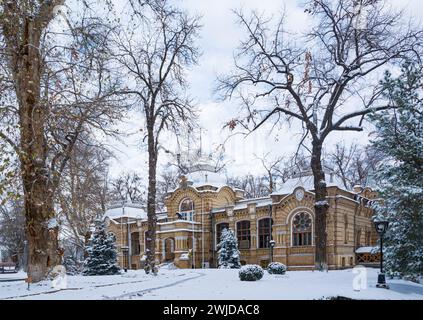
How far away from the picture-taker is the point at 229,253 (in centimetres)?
2423

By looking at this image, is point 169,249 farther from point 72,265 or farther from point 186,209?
point 72,265

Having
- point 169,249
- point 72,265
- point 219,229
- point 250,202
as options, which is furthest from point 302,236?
point 72,265

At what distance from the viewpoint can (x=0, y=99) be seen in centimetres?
805

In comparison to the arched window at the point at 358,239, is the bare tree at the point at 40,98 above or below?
above

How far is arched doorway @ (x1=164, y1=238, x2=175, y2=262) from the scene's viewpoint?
30305 mm

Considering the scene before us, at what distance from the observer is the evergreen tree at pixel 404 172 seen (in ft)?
28.9

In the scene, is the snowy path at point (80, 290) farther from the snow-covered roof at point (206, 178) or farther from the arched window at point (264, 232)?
the snow-covered roof at point (206, 178)

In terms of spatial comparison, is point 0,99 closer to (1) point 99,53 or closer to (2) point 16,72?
(2) point 16,72

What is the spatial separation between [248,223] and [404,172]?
61.7 ft

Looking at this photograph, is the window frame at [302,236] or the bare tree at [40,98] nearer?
the bare tree at [40,98]

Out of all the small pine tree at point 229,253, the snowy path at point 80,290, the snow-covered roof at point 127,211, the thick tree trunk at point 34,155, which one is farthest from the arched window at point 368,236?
the thick tree trunk at point 34,155

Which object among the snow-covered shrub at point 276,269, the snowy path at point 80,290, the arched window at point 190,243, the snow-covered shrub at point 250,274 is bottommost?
the arched window at point 190,243
